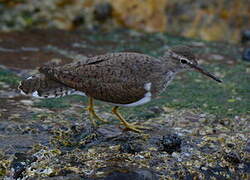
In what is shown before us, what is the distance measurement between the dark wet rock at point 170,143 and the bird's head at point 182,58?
115 cm

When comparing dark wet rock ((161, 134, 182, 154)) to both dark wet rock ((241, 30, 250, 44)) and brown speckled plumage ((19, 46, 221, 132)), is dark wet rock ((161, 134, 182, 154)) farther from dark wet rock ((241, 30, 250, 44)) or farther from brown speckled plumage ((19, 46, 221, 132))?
dark wet rock ((241, 30, 250, 44))

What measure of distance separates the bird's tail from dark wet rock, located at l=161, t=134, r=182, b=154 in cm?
124

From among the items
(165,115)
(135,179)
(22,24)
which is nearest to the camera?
(135,179)

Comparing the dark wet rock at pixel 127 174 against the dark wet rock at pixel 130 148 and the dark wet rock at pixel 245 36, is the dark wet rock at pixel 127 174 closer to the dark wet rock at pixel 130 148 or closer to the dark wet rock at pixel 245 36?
the dark wet rock at pixel 130 148

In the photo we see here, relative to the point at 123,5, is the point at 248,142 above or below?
below

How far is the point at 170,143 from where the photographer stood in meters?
5.57

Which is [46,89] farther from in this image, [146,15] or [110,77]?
[146,15]

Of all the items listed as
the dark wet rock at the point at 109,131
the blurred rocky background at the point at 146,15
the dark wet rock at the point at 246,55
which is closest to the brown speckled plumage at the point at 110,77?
the dark wet rock at the point at 109,131

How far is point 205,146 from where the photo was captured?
230 inches

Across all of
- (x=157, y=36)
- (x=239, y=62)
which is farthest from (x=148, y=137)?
(x=157, y=36)

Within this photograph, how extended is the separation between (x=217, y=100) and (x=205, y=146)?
1.66m

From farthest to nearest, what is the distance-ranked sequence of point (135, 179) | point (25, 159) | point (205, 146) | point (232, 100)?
point (232, 100), point (205, 146), point (25, 159), point (135, 179)

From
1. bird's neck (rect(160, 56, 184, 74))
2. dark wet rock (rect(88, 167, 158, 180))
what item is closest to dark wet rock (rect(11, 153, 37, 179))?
dark wet rock (rect(88, 167, 158, 180))

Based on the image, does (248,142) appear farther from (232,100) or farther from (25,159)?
(25,159)
